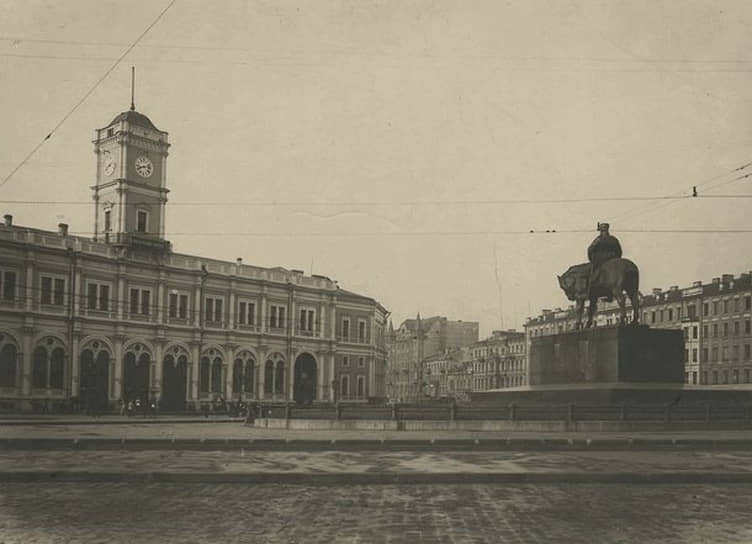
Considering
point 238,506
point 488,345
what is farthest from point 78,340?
point 488,345

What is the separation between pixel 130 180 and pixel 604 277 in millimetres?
41601

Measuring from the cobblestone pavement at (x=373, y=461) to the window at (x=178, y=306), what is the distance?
42208 mm

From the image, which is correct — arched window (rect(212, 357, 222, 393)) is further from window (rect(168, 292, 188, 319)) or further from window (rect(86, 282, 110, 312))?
window (rect(86, 282, 110, 312))

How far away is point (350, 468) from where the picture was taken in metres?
13.5

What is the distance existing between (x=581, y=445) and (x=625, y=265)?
29.4 ft

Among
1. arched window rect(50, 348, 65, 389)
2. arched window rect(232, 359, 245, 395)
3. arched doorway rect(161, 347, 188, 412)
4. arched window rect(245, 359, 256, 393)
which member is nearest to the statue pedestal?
arched window rect(50, 348, 65, 389)

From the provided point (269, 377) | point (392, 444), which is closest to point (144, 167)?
point (269, 377)

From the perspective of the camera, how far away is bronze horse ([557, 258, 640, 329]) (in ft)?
83.7

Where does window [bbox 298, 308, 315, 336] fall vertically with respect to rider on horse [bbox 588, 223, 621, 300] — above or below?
below

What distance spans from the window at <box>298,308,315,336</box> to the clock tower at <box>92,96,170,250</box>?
13796 millimetres

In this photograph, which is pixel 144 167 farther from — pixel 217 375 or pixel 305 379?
pixel 305 379

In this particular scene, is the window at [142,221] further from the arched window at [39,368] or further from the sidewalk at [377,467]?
the sidewalk at [377,467]

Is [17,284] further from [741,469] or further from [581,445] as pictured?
[741,469]

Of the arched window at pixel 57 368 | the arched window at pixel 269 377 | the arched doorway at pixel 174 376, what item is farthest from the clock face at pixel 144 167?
the arched window at pixel 269 377
